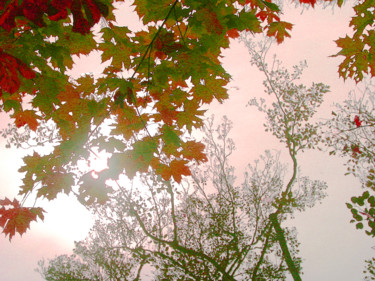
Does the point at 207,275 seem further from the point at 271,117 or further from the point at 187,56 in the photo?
the point at 187,56

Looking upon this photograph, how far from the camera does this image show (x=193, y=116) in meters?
2.66

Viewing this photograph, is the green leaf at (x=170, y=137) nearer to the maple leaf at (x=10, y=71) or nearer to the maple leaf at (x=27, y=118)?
the maple leaf at (x=10, y=71)

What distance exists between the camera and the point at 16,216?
238cm

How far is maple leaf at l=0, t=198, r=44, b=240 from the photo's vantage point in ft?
7.70

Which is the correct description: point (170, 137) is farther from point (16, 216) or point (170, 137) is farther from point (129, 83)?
point (16, 216)

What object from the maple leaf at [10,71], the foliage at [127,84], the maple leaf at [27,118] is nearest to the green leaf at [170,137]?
the foliage at [127,84]

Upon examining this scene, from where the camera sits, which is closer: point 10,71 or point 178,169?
point 10,71

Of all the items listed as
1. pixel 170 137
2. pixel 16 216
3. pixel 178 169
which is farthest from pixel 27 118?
pixel 178 169

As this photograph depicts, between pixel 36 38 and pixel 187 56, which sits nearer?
pixel 187 56

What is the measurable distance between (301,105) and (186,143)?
12.8 metres

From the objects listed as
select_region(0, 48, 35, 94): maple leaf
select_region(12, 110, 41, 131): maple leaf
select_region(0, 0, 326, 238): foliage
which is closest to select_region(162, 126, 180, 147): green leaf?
select_region(0, 0, 326, 238): foliage

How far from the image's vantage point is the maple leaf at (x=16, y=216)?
2346 millimetres

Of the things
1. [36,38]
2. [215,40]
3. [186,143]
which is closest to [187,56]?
[215,40]

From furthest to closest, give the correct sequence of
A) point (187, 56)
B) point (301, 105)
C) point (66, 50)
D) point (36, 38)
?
point (301, 105), point (66, 50), point (36, 38), point (187, 56)
